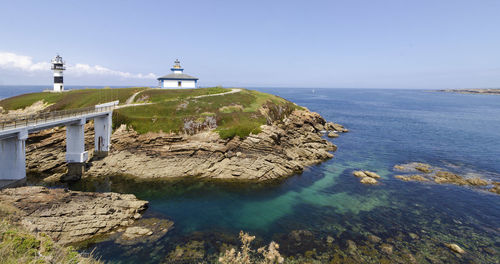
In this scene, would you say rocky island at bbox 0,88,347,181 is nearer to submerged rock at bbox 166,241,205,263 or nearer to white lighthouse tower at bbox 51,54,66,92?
white lighthouse tower at bbox 51,54,66,92

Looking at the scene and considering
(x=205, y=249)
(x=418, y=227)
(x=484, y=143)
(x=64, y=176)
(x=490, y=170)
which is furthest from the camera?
(x=484, y=143)

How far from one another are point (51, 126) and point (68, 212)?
15472 mm

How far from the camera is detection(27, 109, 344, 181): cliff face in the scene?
42844 millimetres

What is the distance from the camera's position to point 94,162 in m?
43.5

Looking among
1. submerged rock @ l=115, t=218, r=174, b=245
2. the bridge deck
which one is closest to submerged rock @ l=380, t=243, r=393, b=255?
submerged rock @ l=115, t=218, r=174, b=245

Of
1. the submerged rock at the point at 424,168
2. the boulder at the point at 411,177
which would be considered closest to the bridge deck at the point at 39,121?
the boulder at the point at 411,177

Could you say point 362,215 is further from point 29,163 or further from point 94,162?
point 29,163

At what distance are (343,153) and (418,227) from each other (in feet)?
102

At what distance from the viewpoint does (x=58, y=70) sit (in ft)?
227

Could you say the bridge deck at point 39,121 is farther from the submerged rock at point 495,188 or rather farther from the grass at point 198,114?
the submerged rock at point 495,188

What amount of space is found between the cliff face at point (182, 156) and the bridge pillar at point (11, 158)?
1206 centimetres

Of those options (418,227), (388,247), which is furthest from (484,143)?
(388,247)

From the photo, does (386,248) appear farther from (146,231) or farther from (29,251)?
(29,251)

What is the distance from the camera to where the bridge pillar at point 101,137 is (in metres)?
45.5
